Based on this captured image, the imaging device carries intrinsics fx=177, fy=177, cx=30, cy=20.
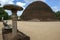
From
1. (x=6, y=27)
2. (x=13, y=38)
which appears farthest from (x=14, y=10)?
(x=6, y=27)

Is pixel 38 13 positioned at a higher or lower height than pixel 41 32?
higher

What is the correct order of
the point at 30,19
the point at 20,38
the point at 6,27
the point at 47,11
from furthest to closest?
the point at 47,11, the point at 30,19, the point at 6,27, the point at 20,38

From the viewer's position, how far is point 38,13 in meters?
30.8

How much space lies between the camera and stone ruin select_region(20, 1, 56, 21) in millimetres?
30094

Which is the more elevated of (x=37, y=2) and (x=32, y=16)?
(x=37, y=2)

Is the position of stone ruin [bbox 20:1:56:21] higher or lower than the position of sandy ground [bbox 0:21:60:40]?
higher

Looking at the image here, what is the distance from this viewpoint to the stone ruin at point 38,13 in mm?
30094

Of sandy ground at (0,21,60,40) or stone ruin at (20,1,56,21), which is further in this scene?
stone ruin at (20,1,56,21)

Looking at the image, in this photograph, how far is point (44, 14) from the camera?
30.6 metres

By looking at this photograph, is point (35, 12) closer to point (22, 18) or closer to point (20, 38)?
point (22, 18)

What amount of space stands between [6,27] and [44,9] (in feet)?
80.2

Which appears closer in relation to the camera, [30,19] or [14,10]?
[14,10]

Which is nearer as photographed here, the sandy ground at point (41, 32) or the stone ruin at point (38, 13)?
the sandy ground at point (41, 32)

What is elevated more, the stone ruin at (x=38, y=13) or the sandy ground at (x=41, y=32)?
the stone ruin at (x=38, y=13)
